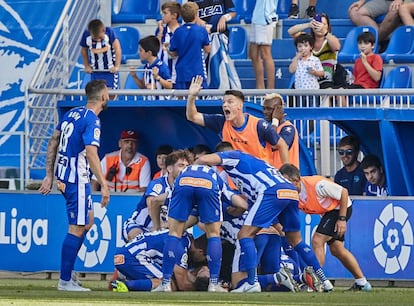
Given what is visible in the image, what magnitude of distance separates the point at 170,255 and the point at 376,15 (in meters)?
7.33

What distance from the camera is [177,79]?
A: 18203 millimetres

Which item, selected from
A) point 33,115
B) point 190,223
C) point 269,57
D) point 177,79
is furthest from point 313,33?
point 190,223

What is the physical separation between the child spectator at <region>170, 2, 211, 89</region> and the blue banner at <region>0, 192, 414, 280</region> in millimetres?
1995

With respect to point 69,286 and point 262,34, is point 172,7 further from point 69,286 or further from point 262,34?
point 69,286

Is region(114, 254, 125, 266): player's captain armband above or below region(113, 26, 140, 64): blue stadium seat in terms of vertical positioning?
below

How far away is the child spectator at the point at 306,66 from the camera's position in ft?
58.9

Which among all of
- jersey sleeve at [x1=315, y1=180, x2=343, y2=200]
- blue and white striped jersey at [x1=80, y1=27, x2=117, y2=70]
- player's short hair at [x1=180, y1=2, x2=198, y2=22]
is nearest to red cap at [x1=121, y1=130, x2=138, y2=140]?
blue and white striped jersey at [x1=80, y1=27, x2=117, y2=70]

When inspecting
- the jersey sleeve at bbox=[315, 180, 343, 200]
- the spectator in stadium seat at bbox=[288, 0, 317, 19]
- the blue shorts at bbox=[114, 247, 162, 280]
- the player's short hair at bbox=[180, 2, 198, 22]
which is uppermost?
the spectator in stadium seat at bbox=[288, 0, 317, 19]

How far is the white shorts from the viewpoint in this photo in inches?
736

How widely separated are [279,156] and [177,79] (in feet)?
11.2

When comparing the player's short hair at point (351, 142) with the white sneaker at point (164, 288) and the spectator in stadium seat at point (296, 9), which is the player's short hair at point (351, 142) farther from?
the white sneaker at point (164, 288)

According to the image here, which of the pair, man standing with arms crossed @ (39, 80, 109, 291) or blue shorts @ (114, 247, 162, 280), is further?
blue shorts @ (114, 247, 162, 280)

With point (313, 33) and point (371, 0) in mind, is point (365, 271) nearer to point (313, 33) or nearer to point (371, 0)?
point (313, 33)

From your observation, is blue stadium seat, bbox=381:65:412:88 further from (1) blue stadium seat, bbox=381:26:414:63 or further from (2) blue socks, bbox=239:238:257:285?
(2) blue socks, bbox=239:238:257:285
